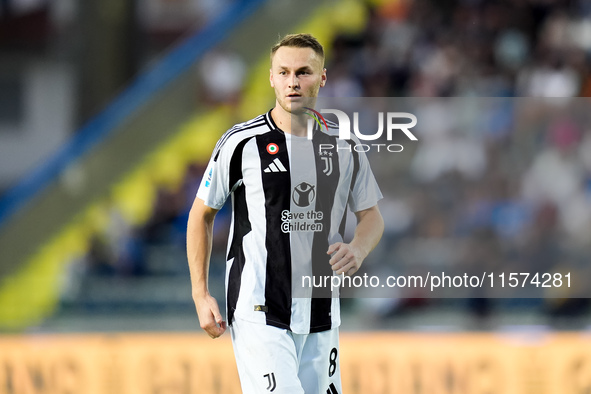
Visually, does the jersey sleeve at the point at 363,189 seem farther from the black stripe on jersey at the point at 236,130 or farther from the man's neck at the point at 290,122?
the black stripe on jersey at the point at 236,130

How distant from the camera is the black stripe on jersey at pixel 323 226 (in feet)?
12.4

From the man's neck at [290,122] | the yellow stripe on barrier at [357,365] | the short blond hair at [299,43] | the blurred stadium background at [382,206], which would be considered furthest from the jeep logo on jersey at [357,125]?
the yellow stripe on barrier at [357,365]

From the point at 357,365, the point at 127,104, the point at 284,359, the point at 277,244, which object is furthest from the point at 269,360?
the point at 127,104

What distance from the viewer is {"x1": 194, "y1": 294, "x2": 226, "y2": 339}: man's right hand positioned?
371cm

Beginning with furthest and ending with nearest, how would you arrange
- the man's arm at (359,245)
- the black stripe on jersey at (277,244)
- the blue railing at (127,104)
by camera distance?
the blue railing at (127,104) < the black stripe on jersey at (277,244) < the man's arm at (359,245)

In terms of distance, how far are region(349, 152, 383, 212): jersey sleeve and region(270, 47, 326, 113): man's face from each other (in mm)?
415

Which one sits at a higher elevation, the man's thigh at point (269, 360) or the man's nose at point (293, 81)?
the man's nose at point (293, 81)

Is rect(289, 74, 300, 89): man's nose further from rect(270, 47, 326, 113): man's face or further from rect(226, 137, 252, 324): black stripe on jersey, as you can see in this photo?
rect(226, 137, 252, 324): black stripe on jersey

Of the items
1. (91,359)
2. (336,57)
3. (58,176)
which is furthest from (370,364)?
(58,176)

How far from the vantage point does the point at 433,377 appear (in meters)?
6.69

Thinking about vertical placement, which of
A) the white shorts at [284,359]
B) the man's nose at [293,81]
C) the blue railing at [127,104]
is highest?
the blue railing at [127,104]

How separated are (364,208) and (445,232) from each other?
2.90 m

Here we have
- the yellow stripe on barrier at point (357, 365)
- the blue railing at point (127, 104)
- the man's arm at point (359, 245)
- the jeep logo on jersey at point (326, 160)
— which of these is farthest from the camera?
the blue railing at point (127, 104)

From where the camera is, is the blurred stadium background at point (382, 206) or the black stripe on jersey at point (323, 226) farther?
the blurred stadium background at point (382, 206)
